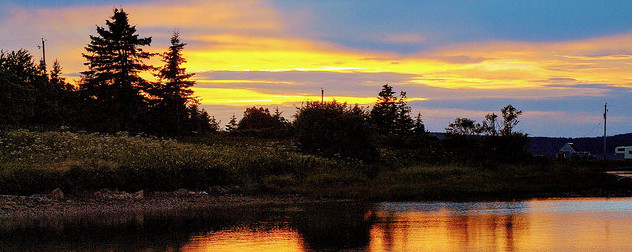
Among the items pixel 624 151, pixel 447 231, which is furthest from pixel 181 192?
pixel 624 151

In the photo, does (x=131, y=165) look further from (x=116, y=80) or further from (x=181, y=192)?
(x=116, y=80)

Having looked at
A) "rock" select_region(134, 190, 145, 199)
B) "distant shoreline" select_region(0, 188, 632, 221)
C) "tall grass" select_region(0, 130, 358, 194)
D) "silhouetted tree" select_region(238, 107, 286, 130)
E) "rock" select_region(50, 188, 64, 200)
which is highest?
"silhouetted tree" select_region(238, 107, 286, 130)

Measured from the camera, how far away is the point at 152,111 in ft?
249

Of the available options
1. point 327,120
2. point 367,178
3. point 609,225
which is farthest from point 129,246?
point 327,120

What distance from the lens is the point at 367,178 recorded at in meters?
48.5

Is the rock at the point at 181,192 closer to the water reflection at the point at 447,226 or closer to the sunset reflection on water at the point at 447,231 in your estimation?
the sunset reflection on water at the point at 447,231

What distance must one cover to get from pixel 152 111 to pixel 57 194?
137 feet

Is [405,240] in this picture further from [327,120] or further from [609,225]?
[327,120]

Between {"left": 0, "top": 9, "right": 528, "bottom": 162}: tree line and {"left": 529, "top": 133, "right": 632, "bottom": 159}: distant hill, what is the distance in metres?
81.0

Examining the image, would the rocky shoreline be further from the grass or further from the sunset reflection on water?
A: the sunset reflection on water

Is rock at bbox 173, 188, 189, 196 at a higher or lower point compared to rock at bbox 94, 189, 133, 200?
lower

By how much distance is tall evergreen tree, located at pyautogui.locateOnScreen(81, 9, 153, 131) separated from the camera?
6981cm

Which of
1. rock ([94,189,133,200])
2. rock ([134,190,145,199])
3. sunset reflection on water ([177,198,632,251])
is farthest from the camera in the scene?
rock ([134,190,145,199])

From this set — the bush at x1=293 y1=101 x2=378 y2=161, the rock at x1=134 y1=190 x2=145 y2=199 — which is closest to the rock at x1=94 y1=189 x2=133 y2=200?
the rock at x1=134 y1=190 x2=145 y2=199
